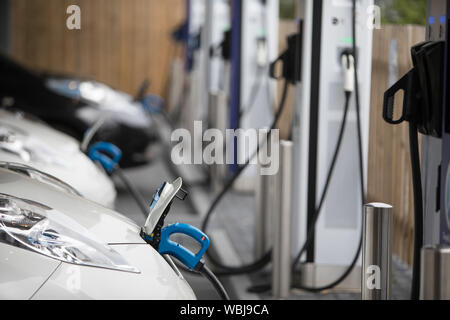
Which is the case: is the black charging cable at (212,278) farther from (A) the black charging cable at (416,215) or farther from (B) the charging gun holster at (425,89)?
(B) the charging gun holster at (425,89)

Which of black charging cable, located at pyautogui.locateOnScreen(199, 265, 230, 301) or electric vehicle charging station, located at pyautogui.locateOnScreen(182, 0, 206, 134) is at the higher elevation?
electric vehicle charging station, located at pyautogui.locateOnScreen(182, 0, 206, 134)

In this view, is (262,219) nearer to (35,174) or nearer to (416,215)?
(35,174)

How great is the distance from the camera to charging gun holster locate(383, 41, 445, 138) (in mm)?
2992

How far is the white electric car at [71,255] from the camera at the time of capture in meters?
2.49

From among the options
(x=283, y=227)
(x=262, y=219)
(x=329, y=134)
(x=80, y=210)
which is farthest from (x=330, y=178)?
(x=80, y=210)

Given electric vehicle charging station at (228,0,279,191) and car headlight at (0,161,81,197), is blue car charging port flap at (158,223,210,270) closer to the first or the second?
car headlight at (0,161,81,197)

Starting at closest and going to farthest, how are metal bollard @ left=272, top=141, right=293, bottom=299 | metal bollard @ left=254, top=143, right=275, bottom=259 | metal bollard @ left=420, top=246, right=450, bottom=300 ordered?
metal bollard @ left=420, top=246, right=450, bottom=300, metal bollard @ left=272, top=141, right=293, bottom=299, metal bollard @ left=254, top=143, right=275, bottom=259

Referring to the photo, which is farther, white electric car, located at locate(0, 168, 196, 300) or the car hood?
the car hood

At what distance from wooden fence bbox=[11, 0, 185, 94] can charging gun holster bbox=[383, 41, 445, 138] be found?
1486 centimetres

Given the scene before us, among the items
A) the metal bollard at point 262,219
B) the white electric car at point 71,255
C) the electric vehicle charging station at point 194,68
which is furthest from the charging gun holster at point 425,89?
the electric vehicle charging station at point 194,68

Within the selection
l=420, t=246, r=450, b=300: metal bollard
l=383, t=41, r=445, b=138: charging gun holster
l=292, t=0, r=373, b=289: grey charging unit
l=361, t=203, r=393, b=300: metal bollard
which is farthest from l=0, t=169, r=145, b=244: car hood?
l=292, t=0, r=373, b=289: grey charging unit

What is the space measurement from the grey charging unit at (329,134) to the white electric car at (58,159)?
1.31 m
